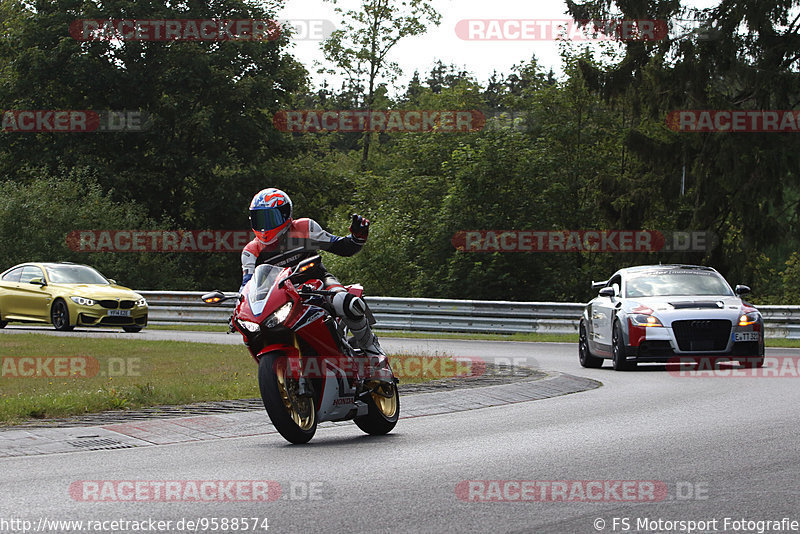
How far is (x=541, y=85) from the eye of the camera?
45156 mm

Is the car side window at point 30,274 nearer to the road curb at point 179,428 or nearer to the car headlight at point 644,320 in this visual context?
the car headlight at point 644,320

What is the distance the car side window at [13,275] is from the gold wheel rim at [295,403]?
19841 mm

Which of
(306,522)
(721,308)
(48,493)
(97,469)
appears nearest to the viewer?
(306,522)

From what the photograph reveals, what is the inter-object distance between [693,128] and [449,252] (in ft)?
26.3

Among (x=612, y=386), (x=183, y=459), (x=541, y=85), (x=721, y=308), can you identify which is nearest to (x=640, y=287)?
(x=721, y=308)

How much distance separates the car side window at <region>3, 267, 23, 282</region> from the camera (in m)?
27.1

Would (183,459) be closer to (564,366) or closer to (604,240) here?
(564,366)

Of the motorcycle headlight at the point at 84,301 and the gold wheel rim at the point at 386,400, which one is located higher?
the gold wheel rim at the point at 386,400

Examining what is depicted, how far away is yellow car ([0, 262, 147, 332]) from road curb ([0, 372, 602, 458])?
14199mm

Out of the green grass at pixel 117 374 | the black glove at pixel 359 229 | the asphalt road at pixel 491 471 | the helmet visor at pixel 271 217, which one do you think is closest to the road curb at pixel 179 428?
the asphalt road at pixel 491 471

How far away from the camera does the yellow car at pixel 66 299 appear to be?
2545 centimetres

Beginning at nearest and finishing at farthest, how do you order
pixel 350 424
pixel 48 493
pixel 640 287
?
pixel 48 493, pixel 350 424, pixel 640 287

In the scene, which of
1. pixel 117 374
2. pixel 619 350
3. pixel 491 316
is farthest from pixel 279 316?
pixel 491 316

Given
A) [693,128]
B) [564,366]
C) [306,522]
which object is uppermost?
[693,128]
